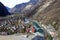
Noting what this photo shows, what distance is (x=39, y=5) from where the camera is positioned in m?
43.4

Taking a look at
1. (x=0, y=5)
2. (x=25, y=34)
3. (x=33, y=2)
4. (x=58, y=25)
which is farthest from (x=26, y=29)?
A: (x=33, y=2)

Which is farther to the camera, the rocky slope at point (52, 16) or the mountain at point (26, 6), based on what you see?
the mountain at point (26, 6)

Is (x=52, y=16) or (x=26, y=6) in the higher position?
(x=26, y=6)

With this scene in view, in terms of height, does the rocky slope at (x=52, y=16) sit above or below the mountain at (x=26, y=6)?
below

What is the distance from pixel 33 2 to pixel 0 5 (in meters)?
8.90

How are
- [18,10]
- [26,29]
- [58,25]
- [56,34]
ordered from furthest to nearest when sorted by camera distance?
[18,10] < [26,29] < [58,25] < [56,34]

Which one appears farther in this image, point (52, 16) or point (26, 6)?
point (26, 6)

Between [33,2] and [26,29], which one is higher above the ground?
[33,2]

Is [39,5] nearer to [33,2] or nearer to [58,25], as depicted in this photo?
[33,2]

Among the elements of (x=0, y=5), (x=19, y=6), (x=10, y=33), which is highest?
(x=19, y=6)

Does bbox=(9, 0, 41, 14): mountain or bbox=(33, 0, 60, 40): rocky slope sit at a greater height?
bbox=(9, 0, 41, 14): mountain

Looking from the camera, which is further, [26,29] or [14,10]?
[14,10]

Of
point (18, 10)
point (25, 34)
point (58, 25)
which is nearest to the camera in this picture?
point (58, 25)

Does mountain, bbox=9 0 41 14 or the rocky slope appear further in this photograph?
mountain, bbox=9 0 41 14
